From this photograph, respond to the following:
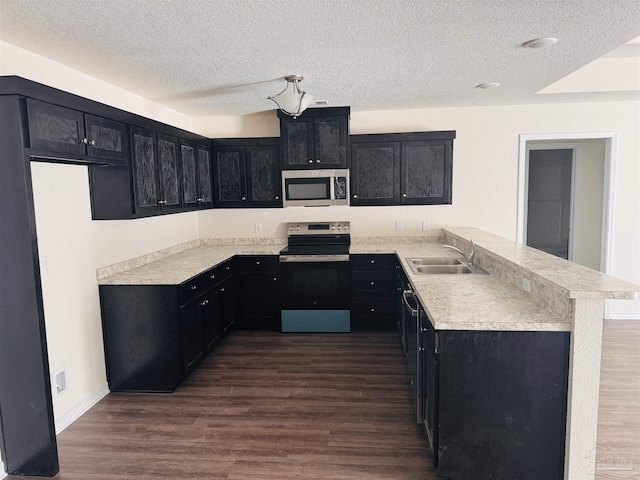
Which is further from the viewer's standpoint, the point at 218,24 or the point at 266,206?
the point at 266,206

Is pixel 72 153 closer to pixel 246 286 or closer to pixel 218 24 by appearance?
pixel 218 24

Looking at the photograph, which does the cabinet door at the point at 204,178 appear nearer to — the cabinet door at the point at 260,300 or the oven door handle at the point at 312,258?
the cabinet door at the point at 260,300

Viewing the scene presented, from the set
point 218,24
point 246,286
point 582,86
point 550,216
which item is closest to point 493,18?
point 218,24

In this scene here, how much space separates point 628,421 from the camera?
264cm

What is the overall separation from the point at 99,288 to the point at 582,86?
15.5ft

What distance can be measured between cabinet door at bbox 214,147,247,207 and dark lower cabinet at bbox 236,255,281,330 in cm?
74

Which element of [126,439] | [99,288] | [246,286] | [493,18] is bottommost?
[126,439]

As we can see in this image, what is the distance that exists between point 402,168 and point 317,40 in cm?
229

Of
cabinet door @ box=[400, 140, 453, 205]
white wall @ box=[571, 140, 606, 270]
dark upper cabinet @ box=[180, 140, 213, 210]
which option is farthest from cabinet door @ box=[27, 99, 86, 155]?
white wall @ box=[571, 140, 606, 270]

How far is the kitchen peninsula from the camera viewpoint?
1.86 m

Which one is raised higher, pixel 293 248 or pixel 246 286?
pixel 293 248

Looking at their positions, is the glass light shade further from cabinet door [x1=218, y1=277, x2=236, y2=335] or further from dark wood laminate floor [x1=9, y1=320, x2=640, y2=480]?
dark wood laminate floor [x1=9, y1=320, x2=640, y2=480]

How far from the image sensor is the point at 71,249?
2812mm

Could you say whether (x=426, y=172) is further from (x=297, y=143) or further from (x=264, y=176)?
(x=264, y=176)
